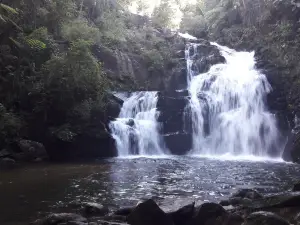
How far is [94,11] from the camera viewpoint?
102 feet

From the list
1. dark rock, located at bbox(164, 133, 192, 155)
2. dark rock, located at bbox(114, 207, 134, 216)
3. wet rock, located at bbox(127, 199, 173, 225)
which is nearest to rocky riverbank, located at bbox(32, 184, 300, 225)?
wet rock, located at bbox(127, 199, 173, 225)

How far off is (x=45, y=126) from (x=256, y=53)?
1743 cm

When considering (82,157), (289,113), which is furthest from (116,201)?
(289,113)

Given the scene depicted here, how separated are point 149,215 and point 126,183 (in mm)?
5201

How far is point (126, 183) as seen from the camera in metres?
12.4

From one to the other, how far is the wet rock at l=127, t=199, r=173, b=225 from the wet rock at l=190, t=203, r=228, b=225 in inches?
22.1

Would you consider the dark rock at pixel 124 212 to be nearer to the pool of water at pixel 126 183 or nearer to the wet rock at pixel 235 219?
the pool of water at pixel 126 183

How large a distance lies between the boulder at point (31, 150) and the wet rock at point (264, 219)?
13896 millimetres

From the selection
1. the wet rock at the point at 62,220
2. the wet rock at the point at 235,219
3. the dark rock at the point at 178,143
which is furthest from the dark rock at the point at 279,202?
the dark rock at the point at 178,143

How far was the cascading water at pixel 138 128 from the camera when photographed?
21.8 meters

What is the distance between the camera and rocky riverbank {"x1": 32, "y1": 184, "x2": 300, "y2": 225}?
23.6ft

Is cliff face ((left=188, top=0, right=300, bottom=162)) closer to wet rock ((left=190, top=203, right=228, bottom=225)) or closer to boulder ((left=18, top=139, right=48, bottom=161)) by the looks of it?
wet rock ((left=190, top=203, right=228, bottom=225))

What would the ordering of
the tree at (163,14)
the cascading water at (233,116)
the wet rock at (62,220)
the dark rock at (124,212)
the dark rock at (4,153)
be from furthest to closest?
the tree at (163,14), the cascading water at (233,116), the dark rock at (4,153), the dark rock at (124,212), the wet rock at (62,220)

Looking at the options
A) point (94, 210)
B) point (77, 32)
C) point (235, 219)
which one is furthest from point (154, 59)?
point (235, 219)
